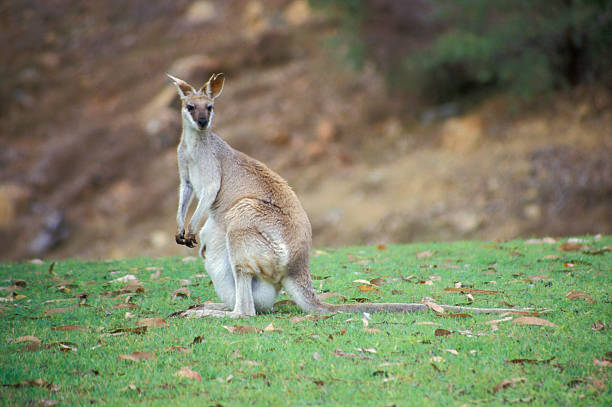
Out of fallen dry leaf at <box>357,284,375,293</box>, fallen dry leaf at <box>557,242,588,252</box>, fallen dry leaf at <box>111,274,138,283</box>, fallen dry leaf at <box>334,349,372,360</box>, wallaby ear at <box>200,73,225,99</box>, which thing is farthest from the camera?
fallen dry leaf at <box>557,242,588,252</box>

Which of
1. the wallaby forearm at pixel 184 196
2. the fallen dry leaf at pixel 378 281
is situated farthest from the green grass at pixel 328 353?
the wallaby forearm at pixel 184 196

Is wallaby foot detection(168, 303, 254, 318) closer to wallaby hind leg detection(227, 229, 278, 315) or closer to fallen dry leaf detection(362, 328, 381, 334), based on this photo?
wallaby hind leg detection(227, 229, 278, 315)

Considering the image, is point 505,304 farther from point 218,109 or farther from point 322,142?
point 218,109

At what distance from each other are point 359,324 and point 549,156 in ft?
43.9

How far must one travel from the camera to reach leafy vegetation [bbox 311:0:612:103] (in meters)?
17.5

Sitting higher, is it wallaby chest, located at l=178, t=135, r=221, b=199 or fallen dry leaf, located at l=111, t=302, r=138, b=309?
wallaby chest, located at l=178, t=135, r=221, b=199

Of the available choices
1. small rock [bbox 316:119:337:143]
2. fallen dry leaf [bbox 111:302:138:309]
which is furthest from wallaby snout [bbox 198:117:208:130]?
small rock [bbox 316:119:337:143]

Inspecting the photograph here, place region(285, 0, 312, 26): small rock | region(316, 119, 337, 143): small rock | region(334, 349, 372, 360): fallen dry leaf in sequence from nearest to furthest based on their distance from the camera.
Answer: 1. region(334, 349, 372, 360): fallen dry leaf
2. region(316, 119, 337, 143): small rock
3. region(285, 0, 312, 26): small rock

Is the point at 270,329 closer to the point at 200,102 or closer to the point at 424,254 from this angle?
the point at 200,102

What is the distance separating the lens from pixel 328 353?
5.08 m

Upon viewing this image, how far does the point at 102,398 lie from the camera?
434cm

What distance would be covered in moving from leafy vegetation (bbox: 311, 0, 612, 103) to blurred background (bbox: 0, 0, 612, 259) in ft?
0.17

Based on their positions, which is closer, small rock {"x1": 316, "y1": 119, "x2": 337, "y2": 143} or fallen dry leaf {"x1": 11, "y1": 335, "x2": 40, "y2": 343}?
fallen dry leaf {"x1": 11, "y1": 335, "x2": 40, "y2": 343}

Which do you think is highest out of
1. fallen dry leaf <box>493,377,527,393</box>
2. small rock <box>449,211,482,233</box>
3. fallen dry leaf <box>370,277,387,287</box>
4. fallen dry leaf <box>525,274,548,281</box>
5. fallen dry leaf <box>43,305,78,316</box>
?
small rock <box>449,211,482,233</box>
